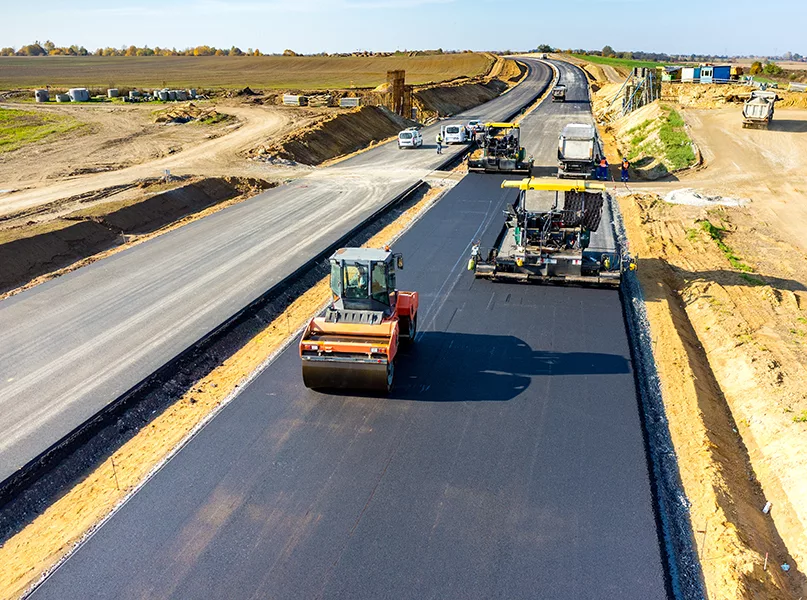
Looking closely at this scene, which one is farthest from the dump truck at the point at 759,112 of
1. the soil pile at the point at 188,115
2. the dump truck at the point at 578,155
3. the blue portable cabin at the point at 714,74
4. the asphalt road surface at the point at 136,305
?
the soil pile at the point at 188,115

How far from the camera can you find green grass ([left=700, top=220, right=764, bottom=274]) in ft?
62.5

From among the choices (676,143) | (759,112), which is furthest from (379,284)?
(759,112)

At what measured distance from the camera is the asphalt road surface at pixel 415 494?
24.1 ft

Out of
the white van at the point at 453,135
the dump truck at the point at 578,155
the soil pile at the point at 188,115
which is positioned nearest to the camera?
the dump truck at the point at 578,155

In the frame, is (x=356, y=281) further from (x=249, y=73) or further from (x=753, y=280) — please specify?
(x=249, y=73)

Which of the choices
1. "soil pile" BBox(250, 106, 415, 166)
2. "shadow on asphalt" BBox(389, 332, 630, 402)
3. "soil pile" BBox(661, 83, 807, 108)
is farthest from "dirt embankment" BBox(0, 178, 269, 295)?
"soil pile" BBox(661, 83, 807, 108)

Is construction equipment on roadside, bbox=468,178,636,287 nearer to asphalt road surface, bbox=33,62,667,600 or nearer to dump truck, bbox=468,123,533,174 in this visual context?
asphalt road surface, bbox=33,62,667,600

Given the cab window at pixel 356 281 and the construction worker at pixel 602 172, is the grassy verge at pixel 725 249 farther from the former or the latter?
the cab window at pixel 356 281

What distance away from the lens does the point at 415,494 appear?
8.70m

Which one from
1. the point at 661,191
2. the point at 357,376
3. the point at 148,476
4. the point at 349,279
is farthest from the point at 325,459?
the point at 661,191

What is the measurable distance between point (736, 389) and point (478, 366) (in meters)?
5.18

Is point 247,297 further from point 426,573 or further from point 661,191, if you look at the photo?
point 661,191

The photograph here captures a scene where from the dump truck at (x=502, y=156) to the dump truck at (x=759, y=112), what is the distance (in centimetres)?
1726

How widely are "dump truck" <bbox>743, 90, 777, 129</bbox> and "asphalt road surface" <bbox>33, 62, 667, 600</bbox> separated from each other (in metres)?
32.5
